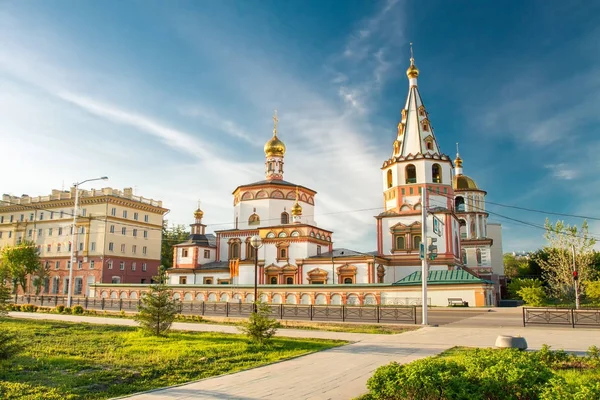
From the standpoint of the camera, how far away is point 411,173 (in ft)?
149

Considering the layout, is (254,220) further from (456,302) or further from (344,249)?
(456,302)

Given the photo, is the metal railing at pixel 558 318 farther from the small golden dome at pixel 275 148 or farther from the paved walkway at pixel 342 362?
the small golden dome at pixel 275 148

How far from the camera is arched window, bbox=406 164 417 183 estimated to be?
1768 inches

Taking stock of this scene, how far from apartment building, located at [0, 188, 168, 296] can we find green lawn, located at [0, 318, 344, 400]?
1610 inches

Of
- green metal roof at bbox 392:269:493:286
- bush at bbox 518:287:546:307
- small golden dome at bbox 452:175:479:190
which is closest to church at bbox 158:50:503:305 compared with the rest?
green metal roof at bbox 392:269:493:286

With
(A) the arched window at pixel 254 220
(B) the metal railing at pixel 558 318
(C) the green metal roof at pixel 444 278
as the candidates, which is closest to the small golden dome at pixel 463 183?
(A) the arched window at pixel 254 220

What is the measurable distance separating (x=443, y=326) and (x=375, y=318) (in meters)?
3.64

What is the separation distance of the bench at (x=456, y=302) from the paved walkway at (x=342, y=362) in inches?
531

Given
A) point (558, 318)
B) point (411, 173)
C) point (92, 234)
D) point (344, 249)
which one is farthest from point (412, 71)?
point (92, 234)

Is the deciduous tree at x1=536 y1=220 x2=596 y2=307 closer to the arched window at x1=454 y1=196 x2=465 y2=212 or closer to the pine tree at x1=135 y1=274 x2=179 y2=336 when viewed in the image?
the arched window at x1=454 y1=196 x2=465 y2=212

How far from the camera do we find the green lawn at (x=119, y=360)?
329 inches

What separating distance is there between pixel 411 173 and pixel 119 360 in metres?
38.3

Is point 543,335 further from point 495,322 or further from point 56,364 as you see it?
point 56,364

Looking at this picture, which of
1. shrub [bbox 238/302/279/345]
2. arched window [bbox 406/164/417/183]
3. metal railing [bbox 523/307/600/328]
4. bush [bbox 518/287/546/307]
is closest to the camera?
shrub [bbox 238/302/279/345]
